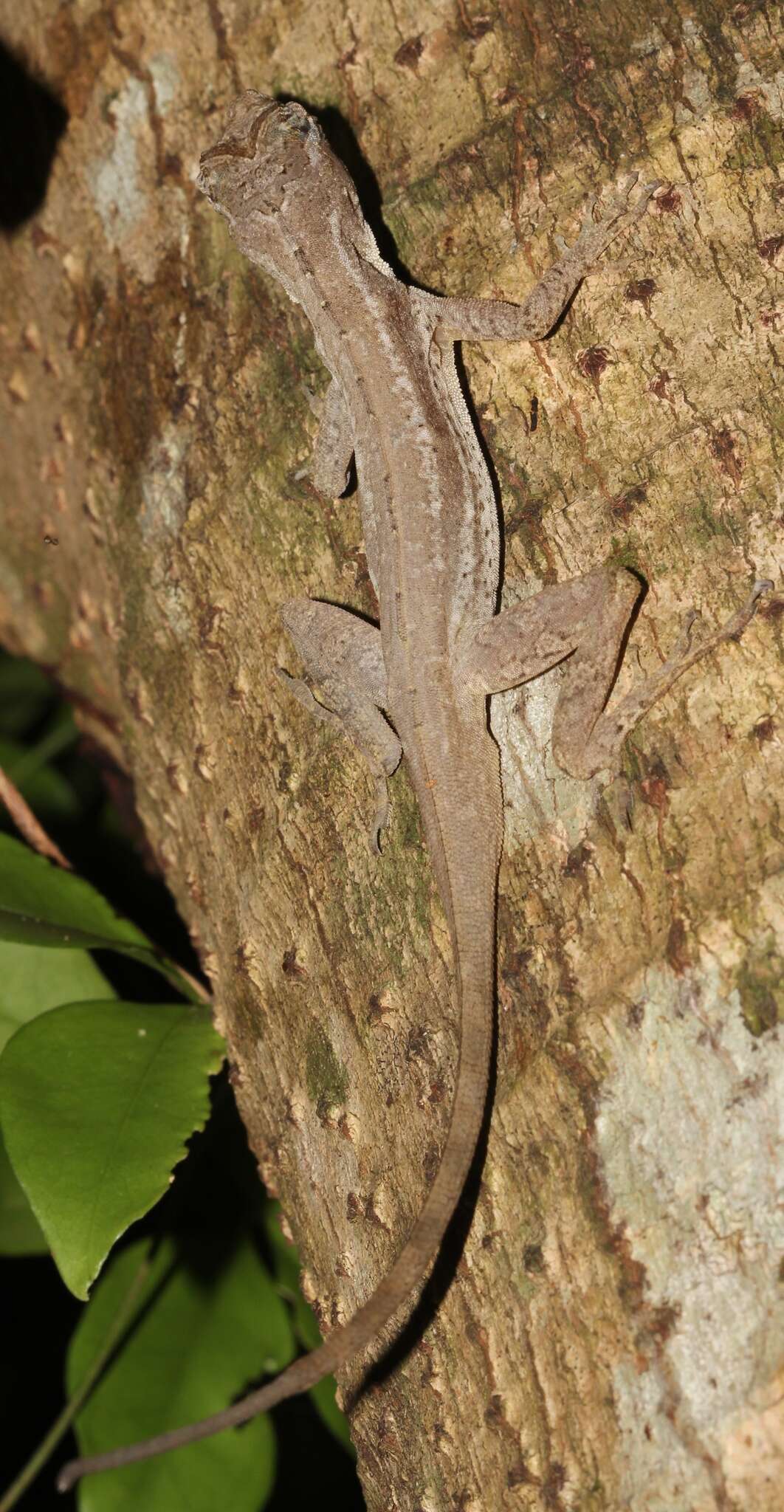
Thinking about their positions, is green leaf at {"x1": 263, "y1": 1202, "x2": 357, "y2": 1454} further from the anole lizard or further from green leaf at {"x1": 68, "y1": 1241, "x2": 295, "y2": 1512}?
the anole lizard

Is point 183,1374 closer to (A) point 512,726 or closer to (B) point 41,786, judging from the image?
(A) point 512,726

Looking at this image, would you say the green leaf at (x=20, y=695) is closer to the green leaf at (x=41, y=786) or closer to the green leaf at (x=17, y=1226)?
the green leaf at (x=41, y=786)

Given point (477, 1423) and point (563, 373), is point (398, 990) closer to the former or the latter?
point (477, 1423)

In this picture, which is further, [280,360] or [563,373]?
[280,360]

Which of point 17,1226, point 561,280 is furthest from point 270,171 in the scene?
point 17,1226

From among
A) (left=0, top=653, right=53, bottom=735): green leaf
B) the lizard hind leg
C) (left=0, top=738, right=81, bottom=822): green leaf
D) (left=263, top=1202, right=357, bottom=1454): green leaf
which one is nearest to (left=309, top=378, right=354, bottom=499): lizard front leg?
the lizard hind leg

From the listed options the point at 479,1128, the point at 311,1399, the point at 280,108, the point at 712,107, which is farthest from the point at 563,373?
the point at 311,1399

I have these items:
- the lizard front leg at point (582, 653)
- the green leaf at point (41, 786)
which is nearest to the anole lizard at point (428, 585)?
the lizard front leg at point (582, 653)
